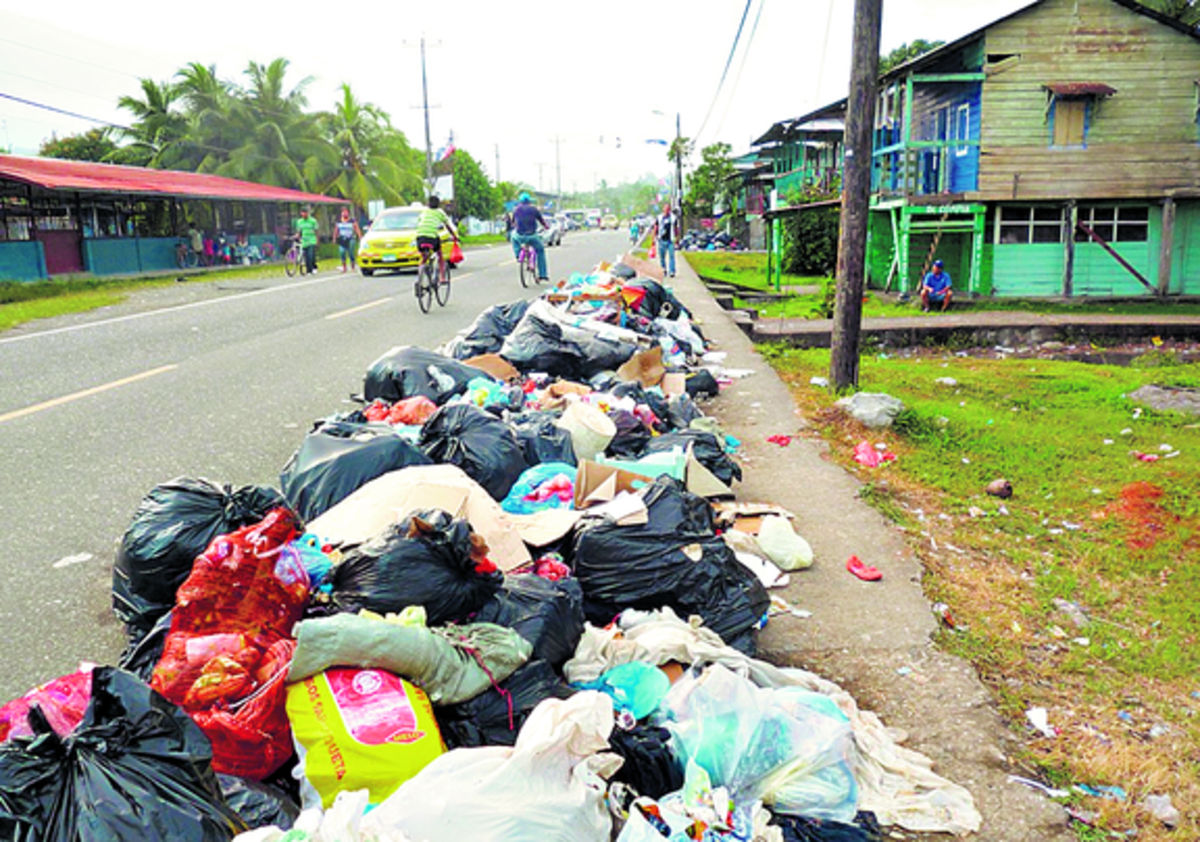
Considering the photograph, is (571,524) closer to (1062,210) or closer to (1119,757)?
(1119,757)

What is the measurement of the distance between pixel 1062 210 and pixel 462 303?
12229 mm

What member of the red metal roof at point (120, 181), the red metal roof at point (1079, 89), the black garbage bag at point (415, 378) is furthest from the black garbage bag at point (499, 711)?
the red metal roof at point (120, 181)

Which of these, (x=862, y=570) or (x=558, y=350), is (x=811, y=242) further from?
(x=862, y=570)

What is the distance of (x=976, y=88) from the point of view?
17875mm

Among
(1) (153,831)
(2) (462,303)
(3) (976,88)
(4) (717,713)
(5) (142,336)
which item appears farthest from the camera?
(3) (976,88)

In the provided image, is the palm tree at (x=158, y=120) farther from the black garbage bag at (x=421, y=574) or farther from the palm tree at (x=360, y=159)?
the black garbage bag at (x=421, y=574)

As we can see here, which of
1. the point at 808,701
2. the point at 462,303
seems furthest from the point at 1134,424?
the point at 462,303

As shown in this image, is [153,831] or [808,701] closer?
[153,831]

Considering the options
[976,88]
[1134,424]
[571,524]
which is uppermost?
[976,88]

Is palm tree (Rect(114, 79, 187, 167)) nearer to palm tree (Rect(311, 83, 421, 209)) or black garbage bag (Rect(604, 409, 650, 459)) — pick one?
palm tree (Rect(311, 83, 421, 209))

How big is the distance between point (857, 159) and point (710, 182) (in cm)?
4899

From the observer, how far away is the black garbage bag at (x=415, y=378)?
6.00m

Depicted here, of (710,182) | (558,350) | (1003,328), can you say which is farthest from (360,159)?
(558,350)

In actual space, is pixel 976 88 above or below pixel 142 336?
above
